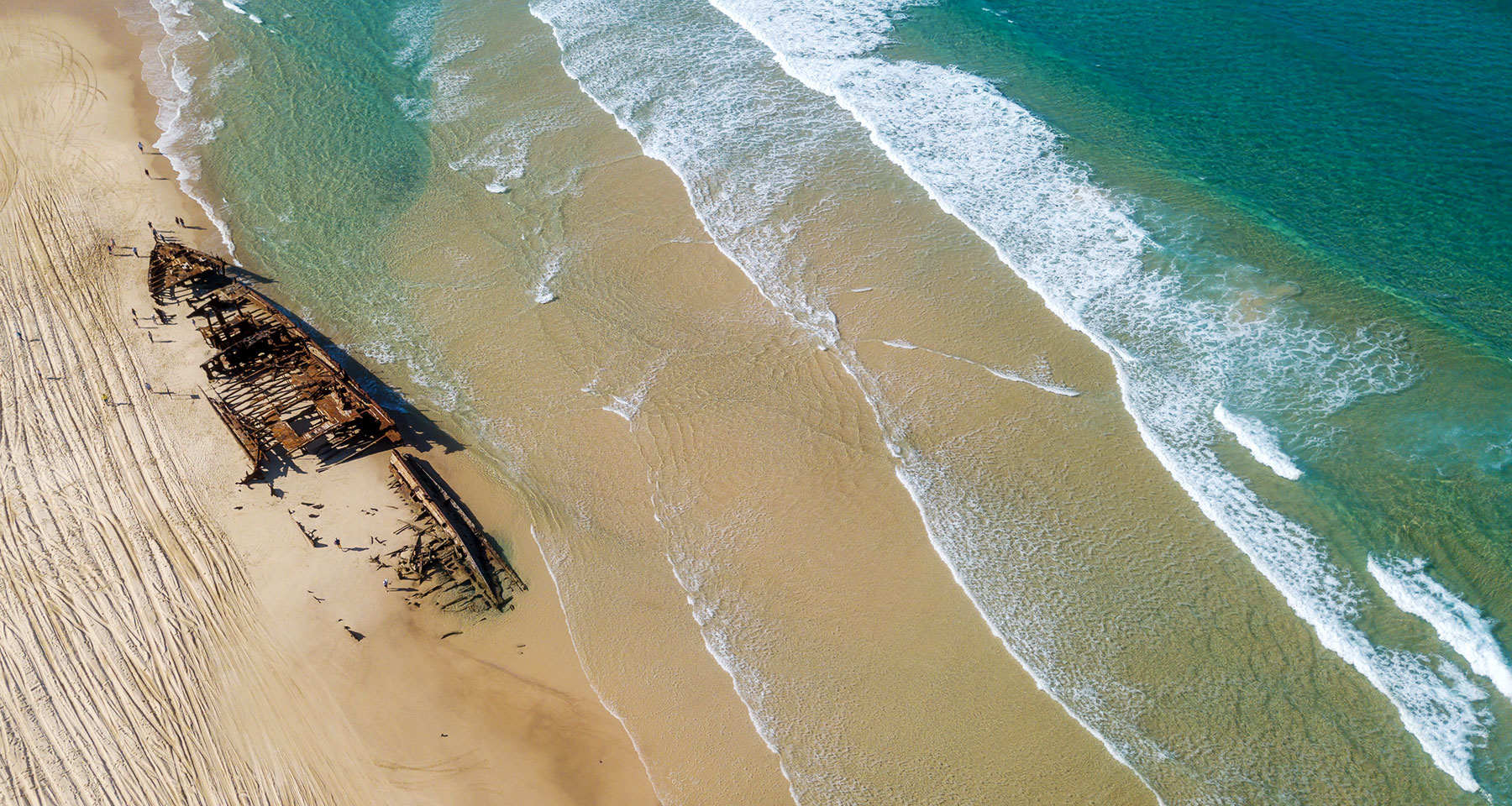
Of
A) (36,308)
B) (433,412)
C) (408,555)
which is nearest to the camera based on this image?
(408,555)

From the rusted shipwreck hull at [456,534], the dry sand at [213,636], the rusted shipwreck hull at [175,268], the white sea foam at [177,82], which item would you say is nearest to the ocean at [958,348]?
the white sea foam at [177,82]

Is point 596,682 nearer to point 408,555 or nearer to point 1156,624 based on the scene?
point 408,555

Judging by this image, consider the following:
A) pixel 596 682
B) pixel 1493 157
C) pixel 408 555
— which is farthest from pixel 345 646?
pixel 1493 157

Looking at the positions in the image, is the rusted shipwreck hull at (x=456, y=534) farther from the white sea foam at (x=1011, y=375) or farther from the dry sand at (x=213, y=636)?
the white sea foam at (x=1011, y=375)

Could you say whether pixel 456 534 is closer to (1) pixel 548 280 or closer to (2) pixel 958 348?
(1) pixel 548 280

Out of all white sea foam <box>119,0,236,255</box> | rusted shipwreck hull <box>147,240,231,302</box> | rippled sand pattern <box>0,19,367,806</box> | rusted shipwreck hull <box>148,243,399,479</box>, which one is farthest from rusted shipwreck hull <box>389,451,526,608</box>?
white sea foam <box>119,0,236,255</box>

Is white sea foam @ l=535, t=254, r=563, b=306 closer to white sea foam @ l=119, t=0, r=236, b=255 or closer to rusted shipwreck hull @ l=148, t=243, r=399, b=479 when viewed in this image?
rusted shipwreck hull @ l=148, t=243, r=399, b=479
